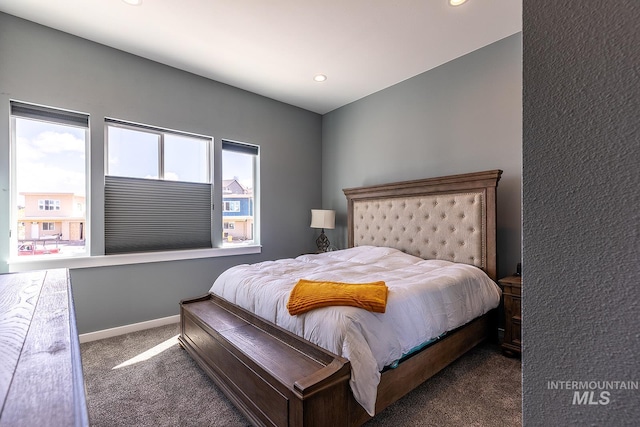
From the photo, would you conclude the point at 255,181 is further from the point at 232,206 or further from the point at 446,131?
the point at 446,131

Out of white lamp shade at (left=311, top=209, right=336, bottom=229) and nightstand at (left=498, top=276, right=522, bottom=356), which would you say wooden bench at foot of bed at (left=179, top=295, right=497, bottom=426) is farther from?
white lamp shade at (left=311, top=209, right=336, bottom=229)

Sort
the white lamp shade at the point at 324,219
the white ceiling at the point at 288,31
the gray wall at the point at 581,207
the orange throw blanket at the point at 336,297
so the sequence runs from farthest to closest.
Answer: the white lamp shade at the point at 324,219 < the white ceiling at the point at 288,31 < the orange throw blanket at the point at 336,297 < the gray wall at the point at 581,207

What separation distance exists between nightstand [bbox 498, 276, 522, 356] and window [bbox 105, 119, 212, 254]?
10.2ft

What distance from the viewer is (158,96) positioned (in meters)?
3.07

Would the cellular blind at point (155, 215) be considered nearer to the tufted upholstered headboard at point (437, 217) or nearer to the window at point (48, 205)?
the window at point (48, 205)

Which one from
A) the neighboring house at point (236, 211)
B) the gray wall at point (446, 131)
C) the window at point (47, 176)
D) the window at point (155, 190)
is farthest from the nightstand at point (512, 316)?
the window at point (47, 176)

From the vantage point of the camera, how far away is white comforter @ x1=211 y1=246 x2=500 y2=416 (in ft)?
4.67

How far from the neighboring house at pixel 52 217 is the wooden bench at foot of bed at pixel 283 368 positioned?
59.2 inches

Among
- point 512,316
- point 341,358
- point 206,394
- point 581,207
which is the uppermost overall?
point 581,207

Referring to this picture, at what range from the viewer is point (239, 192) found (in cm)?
381

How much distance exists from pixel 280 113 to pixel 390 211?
2.09 meters

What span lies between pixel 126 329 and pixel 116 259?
0.70m

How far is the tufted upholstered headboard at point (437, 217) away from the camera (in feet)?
8.52

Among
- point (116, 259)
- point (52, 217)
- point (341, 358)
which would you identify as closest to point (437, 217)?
point (341, 358)
